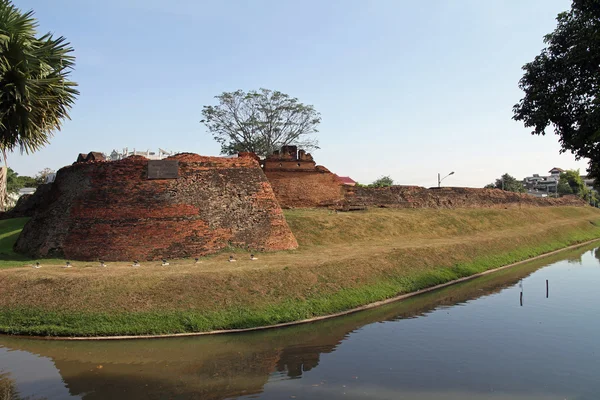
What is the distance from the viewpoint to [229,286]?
1104 centimetres

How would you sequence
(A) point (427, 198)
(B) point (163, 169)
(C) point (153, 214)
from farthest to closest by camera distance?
1. (A) point (427, 198)
2. (B) point (163, 169)
3. (C) point (153, 214)

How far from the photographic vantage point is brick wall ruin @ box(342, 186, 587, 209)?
24281 mm

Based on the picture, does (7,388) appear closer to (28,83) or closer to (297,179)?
(28,83)

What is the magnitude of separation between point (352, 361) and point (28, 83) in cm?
773

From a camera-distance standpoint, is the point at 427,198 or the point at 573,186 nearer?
the point at 427,198

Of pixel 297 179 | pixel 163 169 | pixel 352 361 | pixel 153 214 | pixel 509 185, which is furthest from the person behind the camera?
pixel 509 185

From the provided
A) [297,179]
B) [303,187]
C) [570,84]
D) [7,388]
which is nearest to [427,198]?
[303,187]

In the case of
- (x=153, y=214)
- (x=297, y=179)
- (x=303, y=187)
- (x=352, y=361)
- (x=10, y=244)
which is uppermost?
(x=297, y=179)

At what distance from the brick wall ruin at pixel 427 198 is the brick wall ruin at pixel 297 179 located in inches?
62.0

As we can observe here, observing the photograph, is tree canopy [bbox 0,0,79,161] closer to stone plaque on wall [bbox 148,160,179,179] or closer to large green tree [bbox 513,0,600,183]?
stone plaque on wall [bbox 148,160,179,179]

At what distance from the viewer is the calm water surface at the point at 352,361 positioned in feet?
22.9

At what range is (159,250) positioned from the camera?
13555 mm

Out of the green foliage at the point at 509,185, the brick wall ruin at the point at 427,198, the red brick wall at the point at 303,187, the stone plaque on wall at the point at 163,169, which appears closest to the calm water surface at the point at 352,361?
the stone plaque on wall at the point at 163,169

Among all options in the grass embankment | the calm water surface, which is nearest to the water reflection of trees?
the calm water surface
